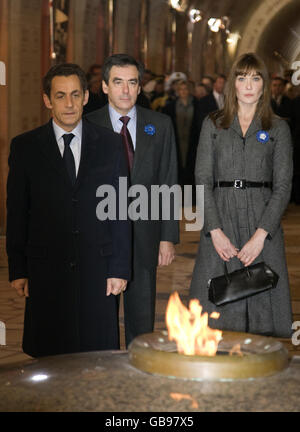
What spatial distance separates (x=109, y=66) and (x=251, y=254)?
1082 millimetres

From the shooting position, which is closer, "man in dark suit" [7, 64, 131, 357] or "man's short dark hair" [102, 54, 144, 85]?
"man in dark suit" [7, 64, 131, 357]

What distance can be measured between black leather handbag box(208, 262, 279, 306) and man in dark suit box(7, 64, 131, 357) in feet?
2.91

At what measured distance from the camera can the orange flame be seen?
274cm

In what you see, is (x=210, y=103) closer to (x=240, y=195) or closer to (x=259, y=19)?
(x=240, y=195)

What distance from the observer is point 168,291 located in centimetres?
773

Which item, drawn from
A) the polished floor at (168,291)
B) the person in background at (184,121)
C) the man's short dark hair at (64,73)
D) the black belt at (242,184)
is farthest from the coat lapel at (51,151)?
the person in background at (184,121)

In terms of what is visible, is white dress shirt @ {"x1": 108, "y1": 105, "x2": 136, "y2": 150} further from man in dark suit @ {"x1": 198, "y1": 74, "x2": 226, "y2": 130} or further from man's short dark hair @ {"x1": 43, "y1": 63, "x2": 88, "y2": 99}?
man in dark suit @ {"x1": 198, "y1": 74, "x2": 226, "y2": 130}

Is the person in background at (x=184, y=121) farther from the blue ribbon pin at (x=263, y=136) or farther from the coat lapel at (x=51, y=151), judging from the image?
the coat lapel at (x=51, y=151)

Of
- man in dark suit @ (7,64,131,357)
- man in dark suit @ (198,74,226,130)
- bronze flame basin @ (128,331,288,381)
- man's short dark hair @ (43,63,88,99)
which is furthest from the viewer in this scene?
man in dark suit @ (198,74,226,130)

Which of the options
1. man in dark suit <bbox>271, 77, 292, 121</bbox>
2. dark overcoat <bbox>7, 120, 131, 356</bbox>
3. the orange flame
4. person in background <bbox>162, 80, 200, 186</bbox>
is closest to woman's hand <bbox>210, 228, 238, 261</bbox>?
dark overcoat <bbox>7, 120, 131, 356</bbox>

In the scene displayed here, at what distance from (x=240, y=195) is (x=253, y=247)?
259 millimetres

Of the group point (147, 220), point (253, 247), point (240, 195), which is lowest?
point (253, 247)

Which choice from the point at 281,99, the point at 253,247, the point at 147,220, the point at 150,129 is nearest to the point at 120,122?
the point at 150,129
